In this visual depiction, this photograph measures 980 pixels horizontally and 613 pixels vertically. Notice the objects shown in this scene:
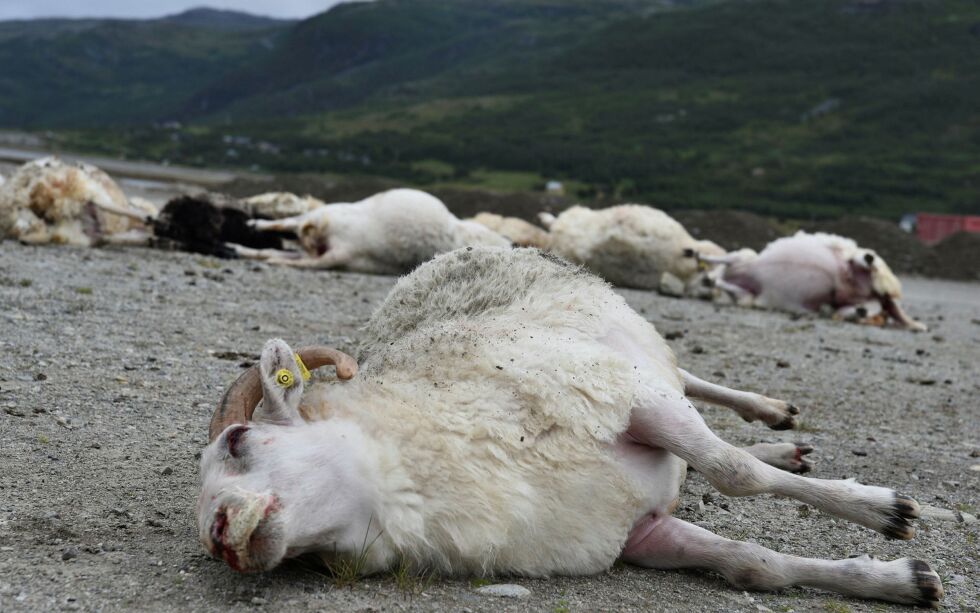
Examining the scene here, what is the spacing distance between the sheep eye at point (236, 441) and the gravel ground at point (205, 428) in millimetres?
563

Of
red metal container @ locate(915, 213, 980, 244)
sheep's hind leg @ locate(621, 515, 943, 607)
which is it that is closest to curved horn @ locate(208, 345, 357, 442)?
sheep's hind leg @ locate(621, 515, 943, 607)

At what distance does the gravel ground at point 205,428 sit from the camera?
4.44 m

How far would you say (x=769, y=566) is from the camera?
16.0 ft

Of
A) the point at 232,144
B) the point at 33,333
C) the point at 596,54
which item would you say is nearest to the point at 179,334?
the point at 33,333

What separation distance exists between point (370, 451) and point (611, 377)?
1.26 metres

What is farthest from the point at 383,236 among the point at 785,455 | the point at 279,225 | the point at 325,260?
the point at 785,455

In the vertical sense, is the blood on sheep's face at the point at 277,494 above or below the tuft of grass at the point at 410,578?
above

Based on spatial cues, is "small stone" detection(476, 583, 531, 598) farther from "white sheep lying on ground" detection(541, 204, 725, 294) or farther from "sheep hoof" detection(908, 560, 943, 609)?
"white sheep lying on ground" detection(541, 204, 725, 294)

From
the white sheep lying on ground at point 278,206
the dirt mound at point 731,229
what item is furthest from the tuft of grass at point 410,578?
the dirt mound at point 731,229

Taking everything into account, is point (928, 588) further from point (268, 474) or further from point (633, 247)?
point (633, 247)

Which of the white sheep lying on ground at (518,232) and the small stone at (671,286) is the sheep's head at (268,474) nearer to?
the small stone at (671,286)

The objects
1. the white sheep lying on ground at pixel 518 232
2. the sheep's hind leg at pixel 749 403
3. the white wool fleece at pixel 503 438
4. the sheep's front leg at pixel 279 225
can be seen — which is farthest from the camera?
the white sheep lying on ground at pixel 518 232

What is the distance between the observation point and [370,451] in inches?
177

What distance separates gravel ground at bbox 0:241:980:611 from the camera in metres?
4.44
